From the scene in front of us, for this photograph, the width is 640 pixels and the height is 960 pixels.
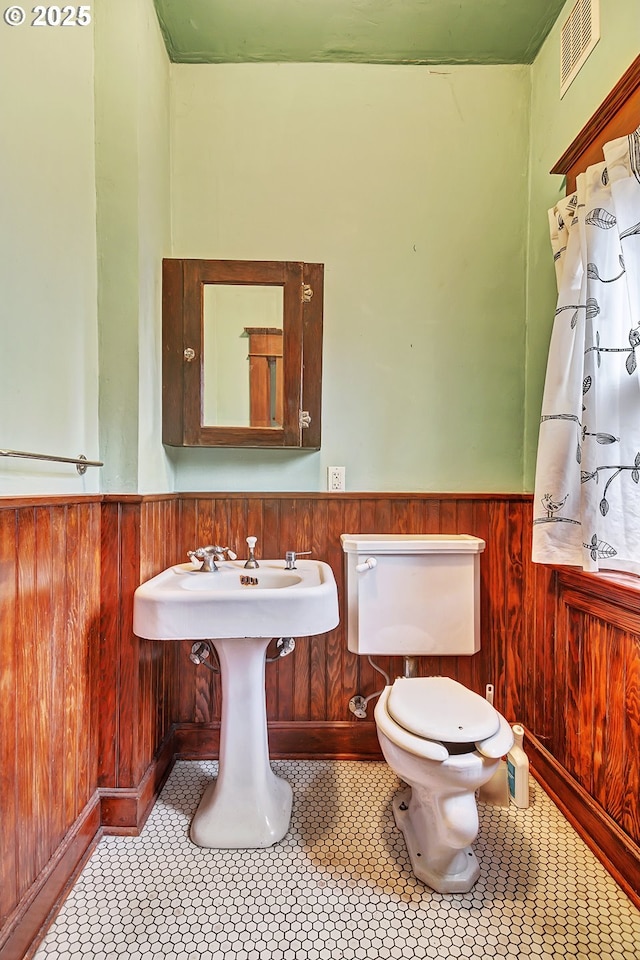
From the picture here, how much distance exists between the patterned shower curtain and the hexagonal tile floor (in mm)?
816

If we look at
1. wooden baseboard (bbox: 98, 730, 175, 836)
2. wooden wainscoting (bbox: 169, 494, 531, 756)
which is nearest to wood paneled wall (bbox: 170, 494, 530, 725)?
wooden wainscoting (bbox: 169, 494, 531, 756)

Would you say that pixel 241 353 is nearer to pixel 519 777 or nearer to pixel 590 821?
pixel 519 777

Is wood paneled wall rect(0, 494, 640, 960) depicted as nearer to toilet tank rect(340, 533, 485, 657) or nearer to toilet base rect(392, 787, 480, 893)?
toilet tank rect(340, 533, 485, 657)

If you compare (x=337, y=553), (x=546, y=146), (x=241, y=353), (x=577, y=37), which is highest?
(x=577, y=37)

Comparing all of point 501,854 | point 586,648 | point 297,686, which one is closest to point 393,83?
point 586,648

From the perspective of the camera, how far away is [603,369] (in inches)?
46.6

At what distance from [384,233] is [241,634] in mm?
1471

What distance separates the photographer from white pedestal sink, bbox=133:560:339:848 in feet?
3.74

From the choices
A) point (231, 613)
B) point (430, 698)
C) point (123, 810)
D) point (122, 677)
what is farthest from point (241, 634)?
point (123, 810)

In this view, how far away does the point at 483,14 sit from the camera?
1456 millimetres

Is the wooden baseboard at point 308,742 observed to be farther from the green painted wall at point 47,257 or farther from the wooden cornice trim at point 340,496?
the green painted wall at point 47,257

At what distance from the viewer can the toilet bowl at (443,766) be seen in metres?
1.04

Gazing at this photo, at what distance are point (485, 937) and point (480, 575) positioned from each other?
3.09 ft

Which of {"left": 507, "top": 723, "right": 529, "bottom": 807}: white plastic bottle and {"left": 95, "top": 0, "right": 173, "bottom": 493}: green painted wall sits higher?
{"left": 95, "top": 0, "right": 173, "bottom": 493}: green painted wall
